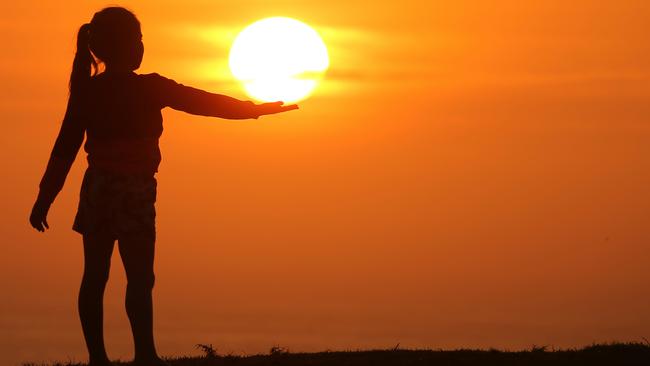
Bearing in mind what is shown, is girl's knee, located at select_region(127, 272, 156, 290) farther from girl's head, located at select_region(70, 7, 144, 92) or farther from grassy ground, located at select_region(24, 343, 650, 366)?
grassy ground, located at select_region(24, 343, 650, 366)

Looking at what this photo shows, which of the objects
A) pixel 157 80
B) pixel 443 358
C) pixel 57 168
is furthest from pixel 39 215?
pixel 443 358

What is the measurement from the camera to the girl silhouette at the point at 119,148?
31.1 ft

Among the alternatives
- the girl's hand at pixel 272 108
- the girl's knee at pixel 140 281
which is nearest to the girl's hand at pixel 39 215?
the girl's knee at pixel 140 281

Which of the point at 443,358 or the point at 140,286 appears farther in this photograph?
the point at 443,358

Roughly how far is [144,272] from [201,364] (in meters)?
2.44

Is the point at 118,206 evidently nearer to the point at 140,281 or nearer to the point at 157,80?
the point at 140,281

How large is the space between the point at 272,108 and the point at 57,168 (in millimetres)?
1886

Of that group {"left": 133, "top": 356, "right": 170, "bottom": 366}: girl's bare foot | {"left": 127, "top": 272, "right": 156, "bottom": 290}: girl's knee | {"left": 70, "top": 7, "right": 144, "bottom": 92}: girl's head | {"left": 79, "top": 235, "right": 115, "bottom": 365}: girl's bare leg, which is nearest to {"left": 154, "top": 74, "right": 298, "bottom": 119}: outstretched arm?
{"left": 70, "top": 7, "right": 144, "bottom": 92}: girl's head

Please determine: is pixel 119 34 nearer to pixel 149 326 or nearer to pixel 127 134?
pixel 127 134

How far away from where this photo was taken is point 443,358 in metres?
11.4

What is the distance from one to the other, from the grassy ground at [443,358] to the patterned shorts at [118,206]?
2567 mm

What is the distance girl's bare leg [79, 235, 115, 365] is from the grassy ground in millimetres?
2111

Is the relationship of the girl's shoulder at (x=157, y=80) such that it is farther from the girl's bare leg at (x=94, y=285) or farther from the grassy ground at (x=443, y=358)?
the grassy ground at (x=443, y=358)

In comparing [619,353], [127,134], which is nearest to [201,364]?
[127,134]
